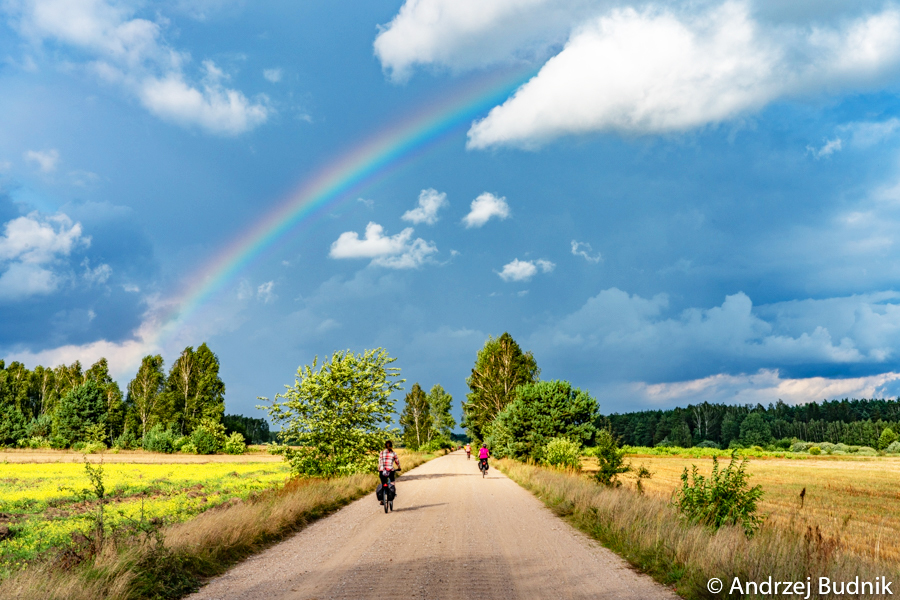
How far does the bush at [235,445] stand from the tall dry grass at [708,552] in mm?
71912

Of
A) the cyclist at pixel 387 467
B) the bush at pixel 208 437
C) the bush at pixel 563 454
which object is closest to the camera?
the cyclist at pixel 387 467

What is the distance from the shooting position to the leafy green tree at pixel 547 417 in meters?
35.8

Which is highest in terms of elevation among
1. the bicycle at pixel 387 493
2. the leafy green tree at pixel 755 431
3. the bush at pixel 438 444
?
the bicycle at pixel 387 493

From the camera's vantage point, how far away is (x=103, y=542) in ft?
26.8

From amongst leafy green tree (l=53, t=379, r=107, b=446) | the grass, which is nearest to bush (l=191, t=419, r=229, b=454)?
leafy green tree (l=53, t=379, r=107, b=446)

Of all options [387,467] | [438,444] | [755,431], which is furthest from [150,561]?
[755,431]

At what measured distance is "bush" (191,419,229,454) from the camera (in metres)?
70.8

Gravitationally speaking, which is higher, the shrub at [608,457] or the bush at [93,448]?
the shrub at [608,457]

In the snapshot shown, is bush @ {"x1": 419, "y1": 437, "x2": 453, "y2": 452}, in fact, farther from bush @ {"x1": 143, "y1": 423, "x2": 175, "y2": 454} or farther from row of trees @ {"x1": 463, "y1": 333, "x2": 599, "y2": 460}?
row of trees @ {"x1": 463, "y1": 333, "x2": 599, "y2": 460}

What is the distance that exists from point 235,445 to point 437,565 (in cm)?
7466

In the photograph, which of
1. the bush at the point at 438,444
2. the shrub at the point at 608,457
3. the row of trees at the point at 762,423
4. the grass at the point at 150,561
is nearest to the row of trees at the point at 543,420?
the shrub at the point at 608,457

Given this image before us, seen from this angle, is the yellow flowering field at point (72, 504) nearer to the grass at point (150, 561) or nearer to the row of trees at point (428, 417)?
the grass at point (150, 561)

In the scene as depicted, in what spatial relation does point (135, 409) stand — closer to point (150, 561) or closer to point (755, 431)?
point (150, 561)

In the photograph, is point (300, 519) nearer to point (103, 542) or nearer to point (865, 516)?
point (103, 542)
